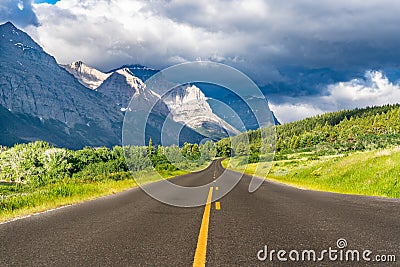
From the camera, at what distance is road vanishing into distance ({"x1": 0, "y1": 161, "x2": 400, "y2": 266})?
17.1 ft

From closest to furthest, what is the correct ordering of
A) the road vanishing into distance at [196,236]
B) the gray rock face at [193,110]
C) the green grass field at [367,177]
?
the road vanishing into distance at [196,236], the green grass field at [367,177], the gray rock face at [193,110]

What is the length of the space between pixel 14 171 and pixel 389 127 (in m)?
134

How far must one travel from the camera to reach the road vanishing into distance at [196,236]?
17.1 ft

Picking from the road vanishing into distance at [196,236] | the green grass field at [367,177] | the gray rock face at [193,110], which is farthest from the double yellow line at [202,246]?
the gray rock face at [193,110]

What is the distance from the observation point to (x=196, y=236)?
270 inches

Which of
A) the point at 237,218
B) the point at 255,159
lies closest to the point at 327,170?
the point at 237,218

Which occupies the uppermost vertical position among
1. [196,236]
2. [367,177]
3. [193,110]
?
[193,110]

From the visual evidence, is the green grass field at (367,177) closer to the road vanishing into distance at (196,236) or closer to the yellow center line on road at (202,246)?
the road vanishing into distance at (196,236)

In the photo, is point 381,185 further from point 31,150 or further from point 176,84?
point 31,150

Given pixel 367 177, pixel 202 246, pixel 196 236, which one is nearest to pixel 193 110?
pixel 367 177

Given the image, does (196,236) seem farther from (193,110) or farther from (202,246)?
(193,110)

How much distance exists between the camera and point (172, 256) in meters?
5.36

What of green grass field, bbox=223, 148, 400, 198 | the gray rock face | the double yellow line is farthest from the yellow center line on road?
the gray rock face

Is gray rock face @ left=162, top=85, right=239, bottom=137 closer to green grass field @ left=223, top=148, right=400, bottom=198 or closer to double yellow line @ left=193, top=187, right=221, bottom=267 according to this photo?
green grass field @ left=223, top=148, right=400, bottom=198
